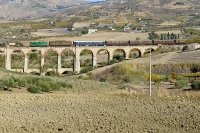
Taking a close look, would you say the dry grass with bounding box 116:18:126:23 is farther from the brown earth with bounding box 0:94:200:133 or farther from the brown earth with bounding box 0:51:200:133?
the brown earth with bounding box 0:94:200:133

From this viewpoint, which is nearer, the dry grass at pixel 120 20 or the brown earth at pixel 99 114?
the brown earth at pixel 99 114

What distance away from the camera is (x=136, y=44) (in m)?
64.0

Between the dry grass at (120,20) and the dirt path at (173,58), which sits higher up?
the dry grass at (120,20)

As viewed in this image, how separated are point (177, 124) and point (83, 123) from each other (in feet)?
10.9

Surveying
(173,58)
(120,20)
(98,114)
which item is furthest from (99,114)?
(120,20)

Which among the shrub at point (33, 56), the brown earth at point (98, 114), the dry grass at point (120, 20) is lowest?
the brown earth at point (98, 114)

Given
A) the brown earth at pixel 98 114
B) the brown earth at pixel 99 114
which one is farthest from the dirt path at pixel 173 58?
the brown earth at pixel 98 114

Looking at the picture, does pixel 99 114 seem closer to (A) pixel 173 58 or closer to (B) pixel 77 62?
(A) pixel 173 58

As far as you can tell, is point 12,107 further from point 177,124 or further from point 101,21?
point 101,21

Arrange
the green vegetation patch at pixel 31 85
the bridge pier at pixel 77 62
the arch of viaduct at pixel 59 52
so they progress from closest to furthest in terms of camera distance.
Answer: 1. the green vegetation patch at pixel 31 85
2. the arch of viaduct at pixel 59 52
3. the bridge pier at pixel 77 62

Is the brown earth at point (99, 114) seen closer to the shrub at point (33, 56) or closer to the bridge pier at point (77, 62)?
the bridge pier at point (77, 62)

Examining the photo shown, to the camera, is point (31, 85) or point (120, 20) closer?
point (31, 85)

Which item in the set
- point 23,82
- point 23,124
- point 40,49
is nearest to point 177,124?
point 23,124

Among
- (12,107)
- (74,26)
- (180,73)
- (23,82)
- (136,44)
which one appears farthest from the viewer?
(74,26)
